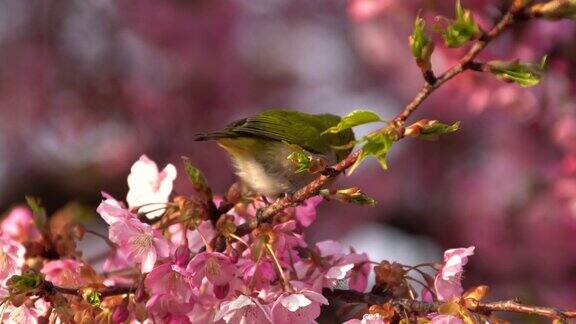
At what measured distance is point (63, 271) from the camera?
2074 millimetres

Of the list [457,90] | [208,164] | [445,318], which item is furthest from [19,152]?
[445,318]

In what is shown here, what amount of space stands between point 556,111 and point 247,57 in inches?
112

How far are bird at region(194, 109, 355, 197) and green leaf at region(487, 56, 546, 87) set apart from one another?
3.18 feet

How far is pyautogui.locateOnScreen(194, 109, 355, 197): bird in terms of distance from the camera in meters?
2.45

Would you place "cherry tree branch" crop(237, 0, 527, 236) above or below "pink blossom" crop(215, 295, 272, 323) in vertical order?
above

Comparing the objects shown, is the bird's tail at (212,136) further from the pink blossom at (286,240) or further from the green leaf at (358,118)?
the green leaf at (358,118)

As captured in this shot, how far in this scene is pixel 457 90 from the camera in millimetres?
4820

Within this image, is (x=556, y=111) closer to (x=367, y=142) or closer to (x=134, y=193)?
(x=134, y=193)

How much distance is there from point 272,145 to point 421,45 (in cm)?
108

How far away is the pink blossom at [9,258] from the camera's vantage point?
1.99m

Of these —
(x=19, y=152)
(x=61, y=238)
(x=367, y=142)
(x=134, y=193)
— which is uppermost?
(x=367, y=142)

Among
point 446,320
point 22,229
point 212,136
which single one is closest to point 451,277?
point 446,320

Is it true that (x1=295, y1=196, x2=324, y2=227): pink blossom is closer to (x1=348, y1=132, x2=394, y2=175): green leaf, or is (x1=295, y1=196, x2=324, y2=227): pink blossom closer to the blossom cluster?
the blossom cluster

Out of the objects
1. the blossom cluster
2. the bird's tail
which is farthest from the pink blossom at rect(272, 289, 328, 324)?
the bird's tail
